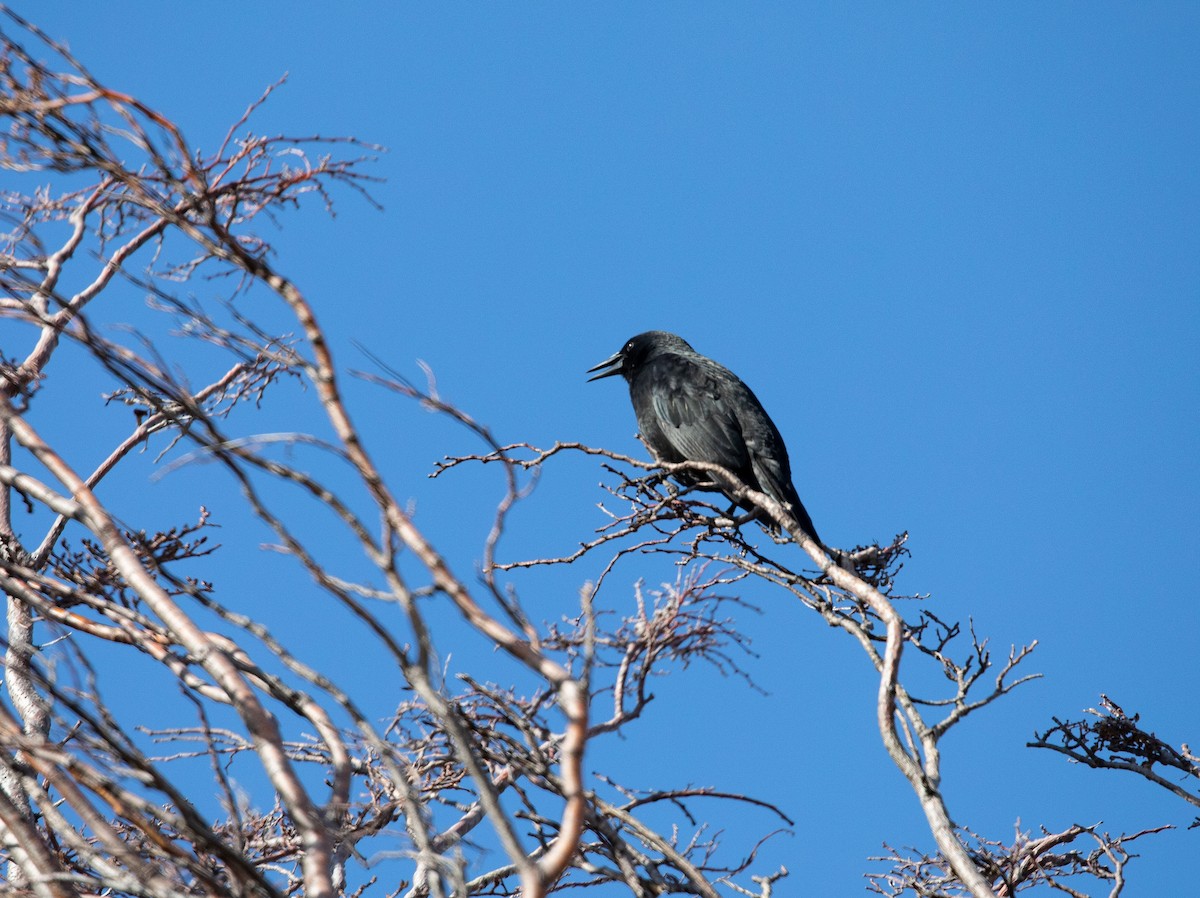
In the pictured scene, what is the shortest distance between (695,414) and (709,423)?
14cm

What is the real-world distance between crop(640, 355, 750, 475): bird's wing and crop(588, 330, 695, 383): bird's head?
695 millimetres

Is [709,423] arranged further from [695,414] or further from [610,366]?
[610,366]

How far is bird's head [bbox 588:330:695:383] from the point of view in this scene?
8883mm

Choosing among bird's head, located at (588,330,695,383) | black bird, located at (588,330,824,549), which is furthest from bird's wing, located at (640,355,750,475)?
bird's head, located at (588,330,695,383)

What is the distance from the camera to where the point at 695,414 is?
7.52m

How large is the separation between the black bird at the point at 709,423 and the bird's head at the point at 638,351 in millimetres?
378

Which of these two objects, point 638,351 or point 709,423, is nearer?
point 709,423

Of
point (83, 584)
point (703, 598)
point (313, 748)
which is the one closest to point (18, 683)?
point (83, 584)

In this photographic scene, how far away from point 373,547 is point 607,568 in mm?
3061

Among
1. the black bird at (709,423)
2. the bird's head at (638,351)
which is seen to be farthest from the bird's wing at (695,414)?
the bird's head at (638,351)

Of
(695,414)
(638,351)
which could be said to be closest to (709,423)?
(695,414)

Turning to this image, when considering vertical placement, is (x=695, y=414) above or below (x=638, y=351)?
below

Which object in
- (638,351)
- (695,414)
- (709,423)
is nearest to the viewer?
(709,423)

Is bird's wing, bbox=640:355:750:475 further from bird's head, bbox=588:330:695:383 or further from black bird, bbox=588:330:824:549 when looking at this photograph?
bird's head, bbox=588:330:695:383
